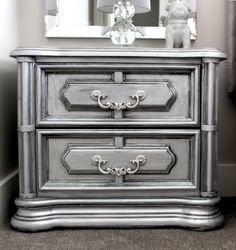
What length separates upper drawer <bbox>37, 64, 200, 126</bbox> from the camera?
134cm

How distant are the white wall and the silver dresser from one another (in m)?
0.21

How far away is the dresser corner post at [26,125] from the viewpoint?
1308 millimetres

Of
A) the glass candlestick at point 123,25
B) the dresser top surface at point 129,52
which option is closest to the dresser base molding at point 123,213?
the dresser top surface at point 129,52

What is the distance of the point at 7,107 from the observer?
5.21 ft

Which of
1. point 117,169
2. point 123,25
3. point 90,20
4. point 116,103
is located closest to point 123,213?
point 117,169

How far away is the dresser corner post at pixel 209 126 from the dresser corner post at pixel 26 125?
21.6 inches

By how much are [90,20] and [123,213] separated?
0.85 m

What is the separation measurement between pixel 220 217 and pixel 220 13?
35.3 inches

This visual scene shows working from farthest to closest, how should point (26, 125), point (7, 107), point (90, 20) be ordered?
point (90, 20), point (7, 107), point (26, 125)

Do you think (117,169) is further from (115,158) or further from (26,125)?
(26,125)

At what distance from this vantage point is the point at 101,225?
1356 mm

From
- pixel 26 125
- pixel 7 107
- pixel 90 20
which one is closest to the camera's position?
pixel 26 125

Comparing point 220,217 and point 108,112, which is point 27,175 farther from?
point 220,217

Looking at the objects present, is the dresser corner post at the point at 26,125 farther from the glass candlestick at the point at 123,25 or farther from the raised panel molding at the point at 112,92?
the glass candlestick at the point at 123,25
